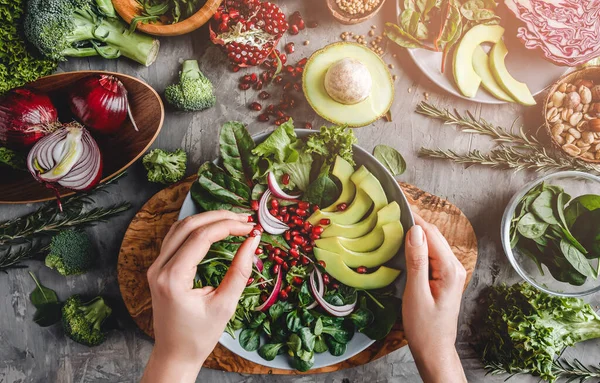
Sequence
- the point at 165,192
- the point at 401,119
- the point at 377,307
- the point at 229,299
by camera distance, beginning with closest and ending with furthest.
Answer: the point at 229,299, the point at 377,307, the point at 165,192, the point at 401,119

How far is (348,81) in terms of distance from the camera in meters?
1.69

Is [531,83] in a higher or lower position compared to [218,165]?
higher

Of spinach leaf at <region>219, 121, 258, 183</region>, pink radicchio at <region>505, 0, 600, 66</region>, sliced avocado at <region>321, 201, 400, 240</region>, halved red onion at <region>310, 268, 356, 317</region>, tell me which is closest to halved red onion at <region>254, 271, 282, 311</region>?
halved red onion at <region>310, 268, 356, 317</region>

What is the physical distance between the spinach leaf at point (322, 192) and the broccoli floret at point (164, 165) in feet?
1.83

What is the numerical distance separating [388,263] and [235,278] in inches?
24.4

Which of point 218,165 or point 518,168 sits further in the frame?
point 518,168

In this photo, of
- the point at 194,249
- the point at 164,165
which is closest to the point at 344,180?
the point at 194,249

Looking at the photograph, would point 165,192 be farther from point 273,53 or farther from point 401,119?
point 401,119

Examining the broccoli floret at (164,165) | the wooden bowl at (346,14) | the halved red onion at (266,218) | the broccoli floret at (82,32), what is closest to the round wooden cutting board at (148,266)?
the broccoli floret at (164,165)

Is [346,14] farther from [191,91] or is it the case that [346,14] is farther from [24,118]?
[24,118]

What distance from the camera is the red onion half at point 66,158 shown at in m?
1.67

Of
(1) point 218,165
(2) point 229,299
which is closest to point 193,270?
(2) point 229,299

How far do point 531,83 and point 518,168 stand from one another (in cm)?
38

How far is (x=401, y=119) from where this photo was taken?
1.96 metres
